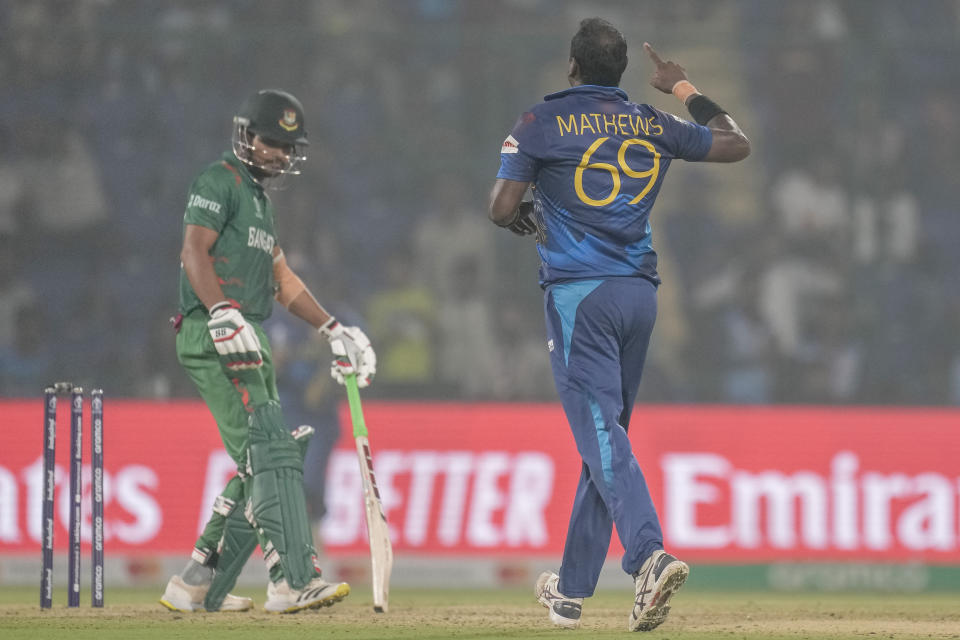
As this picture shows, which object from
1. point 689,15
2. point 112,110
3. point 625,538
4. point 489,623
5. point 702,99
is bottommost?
point 489,623

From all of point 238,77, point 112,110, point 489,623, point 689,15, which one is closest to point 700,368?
point 689,15

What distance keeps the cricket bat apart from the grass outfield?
5.7 inches

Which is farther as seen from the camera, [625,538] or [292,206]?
[292,206]

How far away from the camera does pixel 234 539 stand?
5.94 metres

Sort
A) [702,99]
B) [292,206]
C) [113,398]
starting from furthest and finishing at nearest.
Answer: [292,206], [113,398], [702,99]

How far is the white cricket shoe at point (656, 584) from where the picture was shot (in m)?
4.77

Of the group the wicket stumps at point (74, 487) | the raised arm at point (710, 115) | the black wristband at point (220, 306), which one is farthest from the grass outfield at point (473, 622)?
the raised arm at point (710, 115)

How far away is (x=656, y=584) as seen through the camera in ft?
15.7

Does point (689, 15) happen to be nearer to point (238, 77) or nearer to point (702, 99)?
point (238, 77)

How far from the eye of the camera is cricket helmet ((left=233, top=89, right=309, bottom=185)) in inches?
229

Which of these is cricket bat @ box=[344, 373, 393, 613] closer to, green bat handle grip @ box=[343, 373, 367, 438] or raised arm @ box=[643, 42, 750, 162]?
green bat handle grip @ box=[343, 373, 367, 438]

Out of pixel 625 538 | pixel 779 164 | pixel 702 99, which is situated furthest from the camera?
pixel 779 164

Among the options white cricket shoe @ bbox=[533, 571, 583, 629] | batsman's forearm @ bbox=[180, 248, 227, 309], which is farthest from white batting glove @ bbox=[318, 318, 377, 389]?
white cricket shoe @ bbox=[533, 571, 583, 629]

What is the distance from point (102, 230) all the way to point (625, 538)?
8.05m
